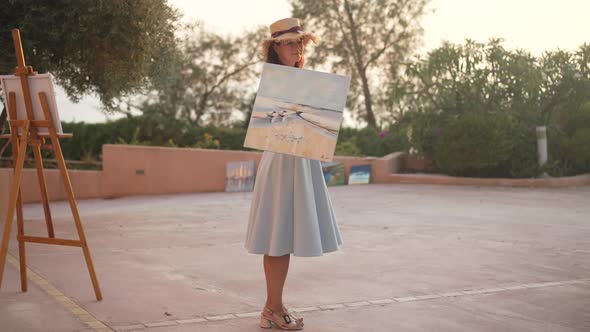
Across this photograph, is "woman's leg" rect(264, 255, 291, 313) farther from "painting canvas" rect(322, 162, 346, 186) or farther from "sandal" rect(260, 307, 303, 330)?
"painting canvas" rect(322, 162, 346, 186)

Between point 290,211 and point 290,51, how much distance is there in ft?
3.48

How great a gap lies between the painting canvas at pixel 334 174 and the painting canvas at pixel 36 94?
12.3 m

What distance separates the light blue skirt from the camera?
4.98 meters

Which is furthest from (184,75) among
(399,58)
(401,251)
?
(401,251)

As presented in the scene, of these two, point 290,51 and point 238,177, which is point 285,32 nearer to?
point 290,51

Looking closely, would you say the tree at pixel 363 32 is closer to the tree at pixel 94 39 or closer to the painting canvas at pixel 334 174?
the painting canvas at pixel 334 174

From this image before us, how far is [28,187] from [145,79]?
14.5 feet

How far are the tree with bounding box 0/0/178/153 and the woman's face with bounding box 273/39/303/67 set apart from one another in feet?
21.3

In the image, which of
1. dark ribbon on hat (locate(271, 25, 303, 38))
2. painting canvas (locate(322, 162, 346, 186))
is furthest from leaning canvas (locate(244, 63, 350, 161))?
painting canvas (locate(322, 162, 346, 186))

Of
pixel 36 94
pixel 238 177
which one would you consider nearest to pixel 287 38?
pixel 36 94

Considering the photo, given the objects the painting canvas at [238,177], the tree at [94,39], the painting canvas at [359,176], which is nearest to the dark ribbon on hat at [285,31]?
the tree at [94,39]

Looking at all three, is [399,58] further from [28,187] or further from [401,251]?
[401,251]

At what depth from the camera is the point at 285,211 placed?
5.02 metres

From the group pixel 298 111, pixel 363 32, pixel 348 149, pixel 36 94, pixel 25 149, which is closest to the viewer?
pixel 298 111
